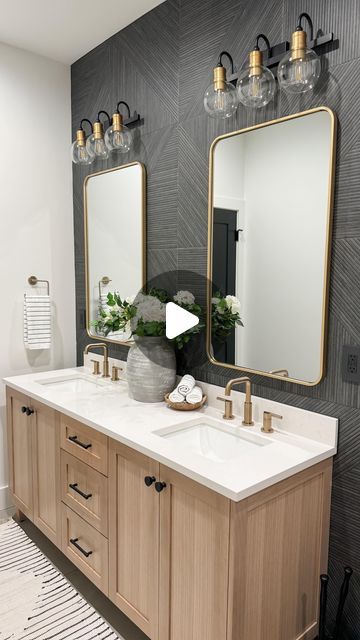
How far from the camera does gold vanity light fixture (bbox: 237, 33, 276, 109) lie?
5.39 ft

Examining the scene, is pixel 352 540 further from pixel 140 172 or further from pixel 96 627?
pixel 140 172

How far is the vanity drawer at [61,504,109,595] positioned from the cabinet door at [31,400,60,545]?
78mm

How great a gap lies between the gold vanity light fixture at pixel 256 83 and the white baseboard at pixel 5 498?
2.41 metres

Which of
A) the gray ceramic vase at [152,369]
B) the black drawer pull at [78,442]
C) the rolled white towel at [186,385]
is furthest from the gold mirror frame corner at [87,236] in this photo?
the black drawer pull at [78,442]

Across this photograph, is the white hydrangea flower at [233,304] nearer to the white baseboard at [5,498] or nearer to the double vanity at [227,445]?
the double vanity at [227,445]

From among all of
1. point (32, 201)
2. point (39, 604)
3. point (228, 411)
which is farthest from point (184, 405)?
point (32, 201)

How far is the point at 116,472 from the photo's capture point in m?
1.77

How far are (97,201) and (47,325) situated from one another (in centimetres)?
80

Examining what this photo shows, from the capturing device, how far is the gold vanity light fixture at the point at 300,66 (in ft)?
4.99

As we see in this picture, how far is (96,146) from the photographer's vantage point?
2455 mm

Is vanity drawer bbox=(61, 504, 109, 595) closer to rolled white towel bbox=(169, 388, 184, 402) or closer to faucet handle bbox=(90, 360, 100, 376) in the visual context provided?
rolled white towel bbox=(169, 388, 184, 402)

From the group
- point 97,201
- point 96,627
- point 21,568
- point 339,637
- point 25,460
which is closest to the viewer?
point 339,637

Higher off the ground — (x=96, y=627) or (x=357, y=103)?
(x=357, y=103)

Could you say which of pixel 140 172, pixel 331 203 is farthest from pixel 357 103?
pixel 140 172
